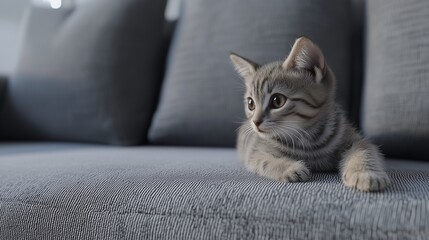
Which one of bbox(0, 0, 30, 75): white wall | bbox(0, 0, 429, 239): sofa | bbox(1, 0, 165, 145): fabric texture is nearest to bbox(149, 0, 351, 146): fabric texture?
bbox(0, 0, 429, 239): sofa

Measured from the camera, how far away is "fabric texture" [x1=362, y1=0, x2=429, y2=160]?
1.00 m

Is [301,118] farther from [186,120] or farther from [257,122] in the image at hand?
[186,120]

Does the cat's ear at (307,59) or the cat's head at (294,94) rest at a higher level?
the cat's ear at (307,59)

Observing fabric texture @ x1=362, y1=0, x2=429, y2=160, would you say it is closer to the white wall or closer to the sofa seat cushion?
the sofa seat cushion

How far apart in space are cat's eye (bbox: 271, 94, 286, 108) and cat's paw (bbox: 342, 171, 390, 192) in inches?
9.0

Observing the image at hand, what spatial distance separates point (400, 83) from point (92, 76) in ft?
3.14

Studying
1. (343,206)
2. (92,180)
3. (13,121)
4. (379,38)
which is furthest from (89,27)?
(343,206)

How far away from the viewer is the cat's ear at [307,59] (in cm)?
84

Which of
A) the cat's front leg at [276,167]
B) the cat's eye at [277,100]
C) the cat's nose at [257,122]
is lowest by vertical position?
the cat's front leg at [276,167]

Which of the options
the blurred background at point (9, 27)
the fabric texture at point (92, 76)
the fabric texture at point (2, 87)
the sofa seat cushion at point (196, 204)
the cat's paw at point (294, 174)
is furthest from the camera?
the blurred background at point (9, 27)

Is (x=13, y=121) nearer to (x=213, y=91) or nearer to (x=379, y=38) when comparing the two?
(x=213, y=91)

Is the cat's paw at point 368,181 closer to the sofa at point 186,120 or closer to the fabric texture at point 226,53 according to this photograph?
the sofa at point 186,120

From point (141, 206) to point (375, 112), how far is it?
679mm

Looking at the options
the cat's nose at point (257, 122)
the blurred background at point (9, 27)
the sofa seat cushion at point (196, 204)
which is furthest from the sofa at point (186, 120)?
the blurred background at point (9, 27)
